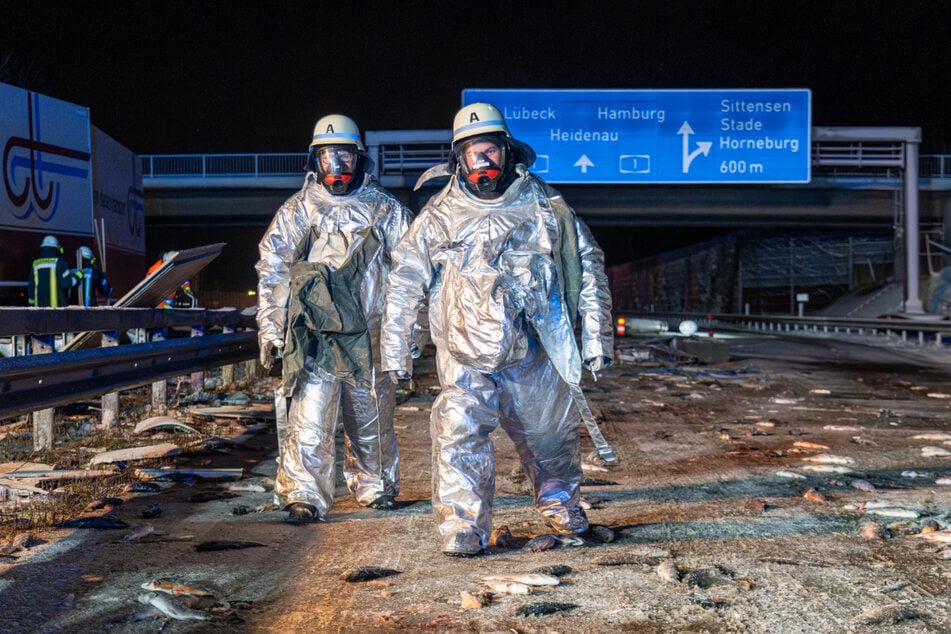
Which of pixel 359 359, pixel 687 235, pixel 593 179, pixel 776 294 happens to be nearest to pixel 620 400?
pixel 359 359

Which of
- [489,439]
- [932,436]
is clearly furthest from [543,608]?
[932,436]

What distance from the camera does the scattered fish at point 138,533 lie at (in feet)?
14.7

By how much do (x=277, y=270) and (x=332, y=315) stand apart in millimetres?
458

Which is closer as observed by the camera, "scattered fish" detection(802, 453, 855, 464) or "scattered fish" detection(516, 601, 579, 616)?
"scattered fish" detection(516, 601, 579, 616)

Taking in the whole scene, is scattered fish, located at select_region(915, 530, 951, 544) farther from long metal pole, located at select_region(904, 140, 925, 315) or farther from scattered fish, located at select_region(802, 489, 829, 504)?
long metal pole, located at select_region(904, 140, 925, 315)

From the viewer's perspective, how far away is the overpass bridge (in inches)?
1093

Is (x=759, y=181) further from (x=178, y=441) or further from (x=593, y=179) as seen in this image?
(x=178, y=441)

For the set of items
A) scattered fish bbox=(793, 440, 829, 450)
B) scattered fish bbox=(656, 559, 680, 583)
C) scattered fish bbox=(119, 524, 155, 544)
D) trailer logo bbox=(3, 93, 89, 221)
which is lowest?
scattered fish bbox=(793, 440, 829, 450)

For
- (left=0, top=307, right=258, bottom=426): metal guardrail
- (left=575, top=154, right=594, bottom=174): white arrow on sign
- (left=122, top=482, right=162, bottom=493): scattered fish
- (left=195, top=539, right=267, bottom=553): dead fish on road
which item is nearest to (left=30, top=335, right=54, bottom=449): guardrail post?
(left=0, top=307, right=258, bottom=426): metal guardrail

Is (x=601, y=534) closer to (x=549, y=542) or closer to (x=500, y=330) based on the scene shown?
(x=549, y=542)

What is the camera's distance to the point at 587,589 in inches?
141


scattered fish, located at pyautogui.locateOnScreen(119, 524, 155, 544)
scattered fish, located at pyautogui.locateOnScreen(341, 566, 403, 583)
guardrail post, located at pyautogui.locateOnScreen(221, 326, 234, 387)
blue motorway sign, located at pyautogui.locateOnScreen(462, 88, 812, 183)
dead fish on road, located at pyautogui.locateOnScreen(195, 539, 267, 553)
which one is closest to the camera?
scattered fish, located at pyautogui.locateOnScreen(341, 566, 403, 583)

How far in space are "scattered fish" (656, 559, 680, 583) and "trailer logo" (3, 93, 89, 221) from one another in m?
11.6

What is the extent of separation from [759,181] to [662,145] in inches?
109
